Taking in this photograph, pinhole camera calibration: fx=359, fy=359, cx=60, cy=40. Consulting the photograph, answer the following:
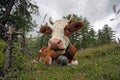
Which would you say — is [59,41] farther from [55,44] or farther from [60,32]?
[60,32]

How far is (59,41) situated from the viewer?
13797 mm

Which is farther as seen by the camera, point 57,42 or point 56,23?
point 56,23

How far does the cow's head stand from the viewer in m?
13.8

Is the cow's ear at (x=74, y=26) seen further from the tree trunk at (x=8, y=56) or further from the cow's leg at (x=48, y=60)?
the tree trunk at (x=8, y=56)

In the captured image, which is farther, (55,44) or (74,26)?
(74,26)

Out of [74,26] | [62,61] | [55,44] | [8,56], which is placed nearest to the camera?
[8,56]

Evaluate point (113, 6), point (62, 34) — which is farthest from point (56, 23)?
point (113, 6)

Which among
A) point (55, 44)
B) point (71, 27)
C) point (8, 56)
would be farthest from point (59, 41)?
point (8, 56)

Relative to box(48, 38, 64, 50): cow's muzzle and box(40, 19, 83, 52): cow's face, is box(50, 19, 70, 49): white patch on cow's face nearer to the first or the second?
box(40, 19, 83, 52): cow's face

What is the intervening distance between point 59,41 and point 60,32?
78 centimetres

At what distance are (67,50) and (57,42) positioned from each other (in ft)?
4.08

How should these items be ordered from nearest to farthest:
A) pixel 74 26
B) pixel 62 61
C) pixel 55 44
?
pixel 55 44
pixel 62 61
pixel 74 26

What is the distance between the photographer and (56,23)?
15.0m

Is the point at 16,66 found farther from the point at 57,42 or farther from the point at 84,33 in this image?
the point at 84,33
